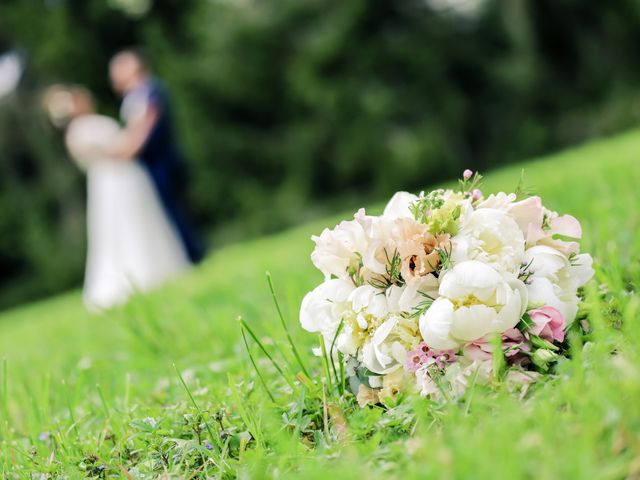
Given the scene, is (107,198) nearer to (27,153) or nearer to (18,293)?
(18,293)

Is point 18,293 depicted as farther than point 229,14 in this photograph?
Yes

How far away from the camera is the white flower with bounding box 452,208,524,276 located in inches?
52.6

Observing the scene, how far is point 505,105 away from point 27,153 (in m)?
12.0

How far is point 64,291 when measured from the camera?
18438 mm

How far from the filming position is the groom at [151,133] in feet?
25.6

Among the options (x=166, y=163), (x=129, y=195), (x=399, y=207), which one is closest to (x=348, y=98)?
(x=166, y=163)

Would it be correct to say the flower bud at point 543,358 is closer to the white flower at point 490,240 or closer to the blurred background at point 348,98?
the white flower at point 490,240

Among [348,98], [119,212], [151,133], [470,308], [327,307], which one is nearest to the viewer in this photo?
[470,308]

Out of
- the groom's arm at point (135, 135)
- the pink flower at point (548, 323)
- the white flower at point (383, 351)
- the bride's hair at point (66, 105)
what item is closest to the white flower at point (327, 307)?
the white flower at point (383, 351)

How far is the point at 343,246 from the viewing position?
145 centimetres

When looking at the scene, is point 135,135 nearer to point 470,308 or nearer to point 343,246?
point 343,246

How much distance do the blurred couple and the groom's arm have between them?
0.01 metres

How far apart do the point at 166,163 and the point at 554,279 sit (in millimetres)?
7344

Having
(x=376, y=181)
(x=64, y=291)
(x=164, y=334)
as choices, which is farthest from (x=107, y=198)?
(x=64, y=291)
